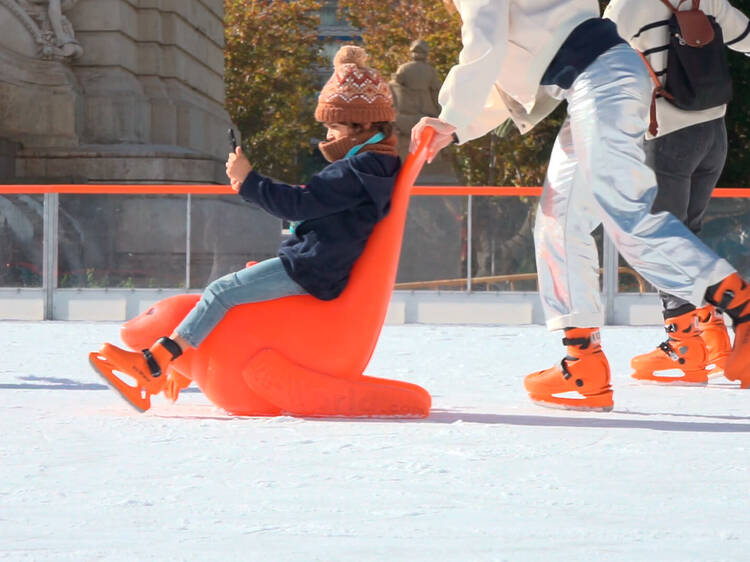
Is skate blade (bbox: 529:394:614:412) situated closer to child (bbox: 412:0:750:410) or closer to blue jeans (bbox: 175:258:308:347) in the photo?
child (bbox: 412:0:750:410)

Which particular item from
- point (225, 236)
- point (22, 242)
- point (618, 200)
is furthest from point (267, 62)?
point (618, 200)

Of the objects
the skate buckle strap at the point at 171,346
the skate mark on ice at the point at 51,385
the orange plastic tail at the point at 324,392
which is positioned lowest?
the skate mark on ice at the point at 51,385

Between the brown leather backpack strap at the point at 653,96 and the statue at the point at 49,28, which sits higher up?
the statue at the point at 49,28

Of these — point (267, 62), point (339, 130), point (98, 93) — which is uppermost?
point (267, 62)

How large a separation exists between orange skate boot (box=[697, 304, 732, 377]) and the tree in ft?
97.0

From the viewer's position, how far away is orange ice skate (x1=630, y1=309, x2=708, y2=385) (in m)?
5.07

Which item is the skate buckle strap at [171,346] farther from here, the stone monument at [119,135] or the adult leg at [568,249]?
the stone monument at [119,135]

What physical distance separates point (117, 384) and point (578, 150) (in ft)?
5.19

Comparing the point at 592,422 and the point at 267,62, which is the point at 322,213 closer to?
the point at 592,422

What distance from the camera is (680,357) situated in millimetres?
5094

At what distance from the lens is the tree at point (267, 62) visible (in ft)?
114

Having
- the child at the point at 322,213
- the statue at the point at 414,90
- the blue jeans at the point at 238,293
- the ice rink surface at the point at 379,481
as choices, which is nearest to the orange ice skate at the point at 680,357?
the ice rink surface at the point at 379,481

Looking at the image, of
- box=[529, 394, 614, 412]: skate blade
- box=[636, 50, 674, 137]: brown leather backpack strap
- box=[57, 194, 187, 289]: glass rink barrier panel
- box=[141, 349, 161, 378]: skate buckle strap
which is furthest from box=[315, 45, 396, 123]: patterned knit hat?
box=[57, 194, 187, 289]: glass rink barrier panel

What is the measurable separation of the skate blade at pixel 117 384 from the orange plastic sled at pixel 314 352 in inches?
6.5
